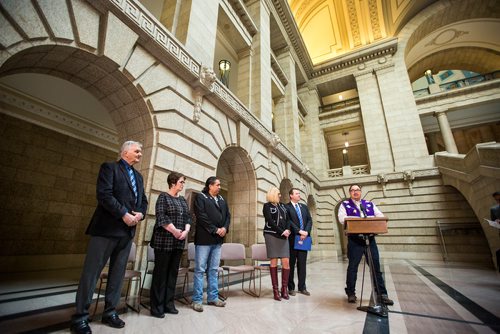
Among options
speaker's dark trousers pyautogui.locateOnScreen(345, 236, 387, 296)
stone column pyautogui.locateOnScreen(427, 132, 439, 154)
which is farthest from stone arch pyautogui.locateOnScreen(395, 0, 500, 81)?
speaker's dark trousers pyautogui.locateOnScreen(345, 236, 387, 296)

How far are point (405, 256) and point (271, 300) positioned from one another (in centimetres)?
1243

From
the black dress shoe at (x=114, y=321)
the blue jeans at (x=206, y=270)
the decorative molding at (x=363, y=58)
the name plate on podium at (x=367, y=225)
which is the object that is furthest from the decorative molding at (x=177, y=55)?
the decorative molding at (x=363, y=58)

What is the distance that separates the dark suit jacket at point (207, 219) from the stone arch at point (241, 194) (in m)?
3.57

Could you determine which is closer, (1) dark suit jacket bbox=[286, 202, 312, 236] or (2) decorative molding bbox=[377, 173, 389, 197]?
(1) dark suit jacket bbox=[286, 202, 312, 236]

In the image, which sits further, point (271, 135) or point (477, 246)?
point (477, 246)

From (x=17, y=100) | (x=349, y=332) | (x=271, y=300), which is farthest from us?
(x=17, y=100)

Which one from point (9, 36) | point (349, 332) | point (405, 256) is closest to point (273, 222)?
point (349, 332)

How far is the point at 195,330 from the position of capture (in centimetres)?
227

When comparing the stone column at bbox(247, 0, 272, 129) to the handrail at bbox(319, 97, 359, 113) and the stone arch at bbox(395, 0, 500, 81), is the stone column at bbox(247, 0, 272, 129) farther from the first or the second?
the stone arch at bbox(395, 0, 500, 81)

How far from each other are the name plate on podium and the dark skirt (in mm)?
1062

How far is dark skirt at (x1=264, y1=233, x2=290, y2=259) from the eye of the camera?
12.2ft

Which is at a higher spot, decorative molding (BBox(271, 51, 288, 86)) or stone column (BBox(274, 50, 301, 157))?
decorative molding (BBox(271, 51, 288, 86))

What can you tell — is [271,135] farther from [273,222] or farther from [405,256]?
[405,256]

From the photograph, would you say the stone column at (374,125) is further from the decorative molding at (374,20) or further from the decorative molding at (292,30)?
the decorative molding at (292,30)
